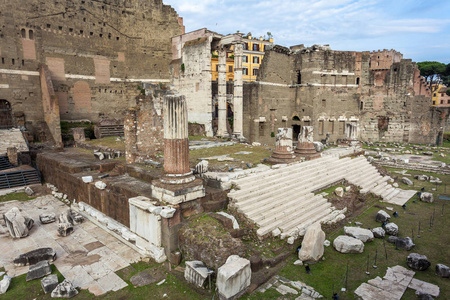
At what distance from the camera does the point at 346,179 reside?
41.7ft

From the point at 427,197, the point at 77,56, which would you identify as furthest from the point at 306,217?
the point at 77,56

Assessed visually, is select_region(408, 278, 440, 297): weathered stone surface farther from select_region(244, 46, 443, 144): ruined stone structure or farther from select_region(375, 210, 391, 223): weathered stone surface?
select_region(244, 46, 443, 144): ruined stone structure

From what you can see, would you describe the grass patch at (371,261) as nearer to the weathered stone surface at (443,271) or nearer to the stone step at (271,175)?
the weathered stone surface at (443,271)

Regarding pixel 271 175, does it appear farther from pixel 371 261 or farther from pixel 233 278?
pixel 233 278

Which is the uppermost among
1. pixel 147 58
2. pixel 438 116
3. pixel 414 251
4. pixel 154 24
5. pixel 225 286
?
pixel 154 24

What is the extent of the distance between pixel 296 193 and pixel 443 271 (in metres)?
4.54

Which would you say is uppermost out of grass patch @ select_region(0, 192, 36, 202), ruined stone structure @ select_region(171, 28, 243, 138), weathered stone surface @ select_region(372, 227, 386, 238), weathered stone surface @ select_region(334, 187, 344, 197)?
ruined stone structure @ select_region(171, 28, 243, 138)

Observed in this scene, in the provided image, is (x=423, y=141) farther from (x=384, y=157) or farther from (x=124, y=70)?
(x=124, y=70)

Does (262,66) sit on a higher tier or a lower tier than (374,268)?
higher

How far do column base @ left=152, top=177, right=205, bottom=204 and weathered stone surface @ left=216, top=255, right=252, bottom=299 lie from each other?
7.21 ft

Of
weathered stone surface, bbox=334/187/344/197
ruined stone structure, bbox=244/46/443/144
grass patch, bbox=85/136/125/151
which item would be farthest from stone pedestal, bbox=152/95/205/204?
ruined stone structure, bbox=244/46/443/144

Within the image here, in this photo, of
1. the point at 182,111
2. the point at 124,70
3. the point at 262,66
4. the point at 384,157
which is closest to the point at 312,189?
the point at 182,111

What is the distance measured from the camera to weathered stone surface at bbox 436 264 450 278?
20.5 ft

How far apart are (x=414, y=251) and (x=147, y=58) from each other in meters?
26.3
